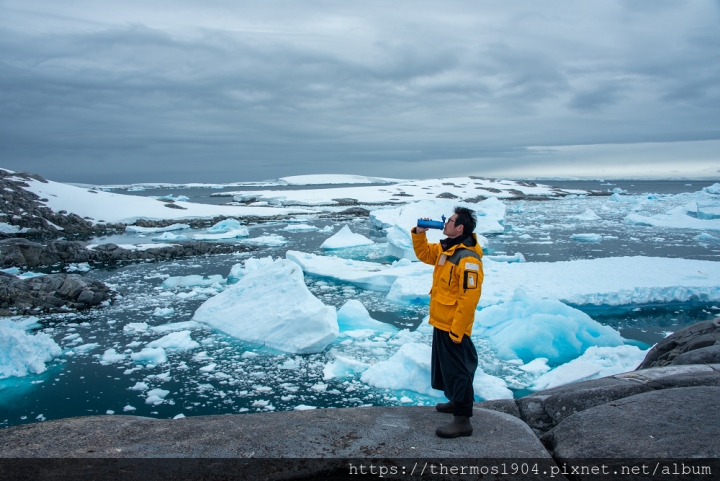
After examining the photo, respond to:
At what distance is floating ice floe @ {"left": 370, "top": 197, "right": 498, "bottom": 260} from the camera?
16094 mm

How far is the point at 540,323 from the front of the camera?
6793mm

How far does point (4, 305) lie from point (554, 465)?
35.5 ft

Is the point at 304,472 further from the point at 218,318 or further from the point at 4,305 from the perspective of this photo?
the point at 4,305

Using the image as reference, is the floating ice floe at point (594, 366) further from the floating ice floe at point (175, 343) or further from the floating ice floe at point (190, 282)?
the floating ice floe at point (190, 282)

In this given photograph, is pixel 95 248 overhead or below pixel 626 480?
below

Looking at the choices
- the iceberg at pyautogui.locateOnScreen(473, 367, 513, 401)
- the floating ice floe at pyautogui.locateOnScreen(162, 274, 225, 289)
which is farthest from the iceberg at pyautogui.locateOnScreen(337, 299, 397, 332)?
the floating ice floe at pyautogui.locateOnScreen(162, 274, 225, 289)

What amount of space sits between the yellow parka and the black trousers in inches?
3.1

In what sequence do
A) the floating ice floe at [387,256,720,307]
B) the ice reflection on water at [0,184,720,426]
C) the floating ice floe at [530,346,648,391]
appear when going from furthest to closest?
the floating ice floe at [387,256,720,307], the floating ice floe at [530,346,648,391], the ice reflection on water at [0,184,720,426]

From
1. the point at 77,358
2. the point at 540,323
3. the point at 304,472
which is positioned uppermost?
the point at 304,472

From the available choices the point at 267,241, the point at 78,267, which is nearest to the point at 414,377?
the point at 78,267

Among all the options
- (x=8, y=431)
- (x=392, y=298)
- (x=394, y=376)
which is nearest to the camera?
(x=8, y=431)

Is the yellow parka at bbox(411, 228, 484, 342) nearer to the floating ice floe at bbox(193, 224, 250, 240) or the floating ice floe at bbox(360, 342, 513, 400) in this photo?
the floating ice floe at bbox(360, 342, 513, 400)

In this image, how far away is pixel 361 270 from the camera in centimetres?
1226

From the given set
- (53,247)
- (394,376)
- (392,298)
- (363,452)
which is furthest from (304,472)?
(53,247)
